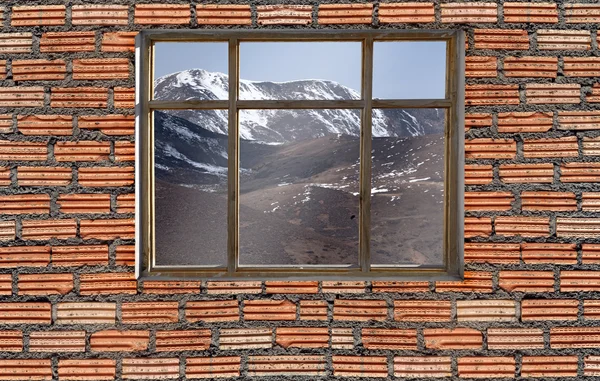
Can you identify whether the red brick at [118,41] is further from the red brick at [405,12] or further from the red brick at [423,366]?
the red brick at [423,366]

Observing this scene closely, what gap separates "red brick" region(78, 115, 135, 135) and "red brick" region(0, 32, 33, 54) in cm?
55

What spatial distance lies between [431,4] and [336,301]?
1.83 meters

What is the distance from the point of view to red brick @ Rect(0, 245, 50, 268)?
1.91 m

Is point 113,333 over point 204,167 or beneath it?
beneath

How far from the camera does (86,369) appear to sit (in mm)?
1934

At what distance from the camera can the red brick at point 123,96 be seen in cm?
192

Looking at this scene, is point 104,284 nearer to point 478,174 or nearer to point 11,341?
point 11,341

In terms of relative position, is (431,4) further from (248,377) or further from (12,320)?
(12,320)

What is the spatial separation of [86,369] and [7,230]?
94cm

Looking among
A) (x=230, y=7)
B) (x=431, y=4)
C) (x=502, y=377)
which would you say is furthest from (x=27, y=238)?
(x=502, y=377)

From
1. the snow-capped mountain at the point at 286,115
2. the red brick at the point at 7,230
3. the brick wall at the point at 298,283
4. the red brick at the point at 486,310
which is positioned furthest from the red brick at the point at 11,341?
the red brick at the point at 486,310

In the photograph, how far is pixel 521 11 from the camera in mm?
1913

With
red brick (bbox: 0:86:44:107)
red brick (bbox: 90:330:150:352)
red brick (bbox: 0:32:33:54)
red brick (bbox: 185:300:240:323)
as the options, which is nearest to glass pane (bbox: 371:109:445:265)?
red brick (bbox: 185:300:240:323)

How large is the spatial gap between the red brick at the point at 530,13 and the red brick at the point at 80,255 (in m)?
2.74
